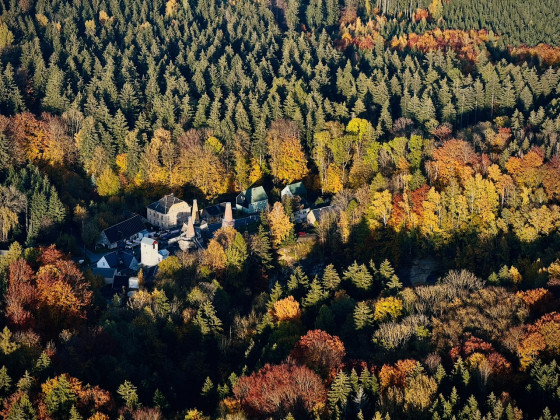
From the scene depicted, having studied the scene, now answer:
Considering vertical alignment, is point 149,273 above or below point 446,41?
below

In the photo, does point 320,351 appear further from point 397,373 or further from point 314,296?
point 314,296

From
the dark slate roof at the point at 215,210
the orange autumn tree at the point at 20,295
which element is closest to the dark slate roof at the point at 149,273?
the orange autumn tree at the point at 20,295

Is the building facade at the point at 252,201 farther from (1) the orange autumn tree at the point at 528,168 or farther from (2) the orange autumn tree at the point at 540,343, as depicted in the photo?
(2) the orange autumn tree at the point at 540,343

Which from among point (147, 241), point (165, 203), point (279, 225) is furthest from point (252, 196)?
point (147, 241)

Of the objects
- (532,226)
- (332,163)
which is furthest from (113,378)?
(332,163)

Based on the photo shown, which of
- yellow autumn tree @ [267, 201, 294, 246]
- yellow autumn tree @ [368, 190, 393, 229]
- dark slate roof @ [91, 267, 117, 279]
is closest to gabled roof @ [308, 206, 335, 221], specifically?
yellow autumn tree @ [267, 201, 294, 246]

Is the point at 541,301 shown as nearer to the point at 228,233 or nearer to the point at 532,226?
the point at 532,226
